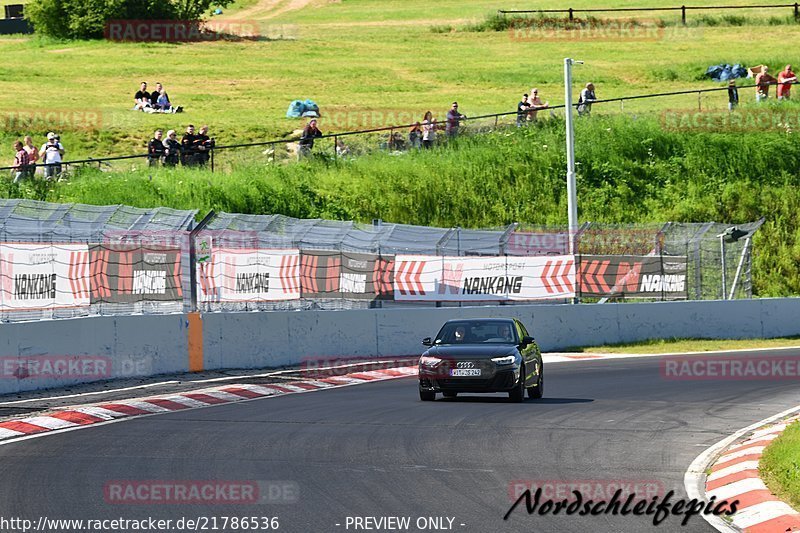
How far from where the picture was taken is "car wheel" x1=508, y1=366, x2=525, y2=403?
63.6ft

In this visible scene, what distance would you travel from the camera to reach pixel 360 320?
1088 inches

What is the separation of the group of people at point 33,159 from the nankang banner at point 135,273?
13.7 metres

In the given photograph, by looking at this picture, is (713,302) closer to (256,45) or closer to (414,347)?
(414,347)

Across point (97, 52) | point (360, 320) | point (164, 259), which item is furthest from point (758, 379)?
point (97, 52)

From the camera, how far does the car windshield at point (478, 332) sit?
66.5 ft

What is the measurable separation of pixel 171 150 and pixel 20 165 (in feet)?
16.3

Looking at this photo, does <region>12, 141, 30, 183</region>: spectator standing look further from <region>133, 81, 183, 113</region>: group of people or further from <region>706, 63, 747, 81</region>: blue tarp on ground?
<region>706, 63, 747, 81</region>: blue tarp on ground

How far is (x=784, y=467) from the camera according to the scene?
11953 mm

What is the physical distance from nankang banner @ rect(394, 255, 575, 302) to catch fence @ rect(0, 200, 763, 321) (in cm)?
2

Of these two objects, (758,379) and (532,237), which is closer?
(758,379)

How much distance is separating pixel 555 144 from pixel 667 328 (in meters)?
16.1

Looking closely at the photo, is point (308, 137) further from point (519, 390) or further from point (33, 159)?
point (519, 390)

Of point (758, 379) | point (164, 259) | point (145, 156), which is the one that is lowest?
point (758, 379)

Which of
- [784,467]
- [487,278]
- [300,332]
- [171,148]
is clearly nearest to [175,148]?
[171,148]
